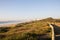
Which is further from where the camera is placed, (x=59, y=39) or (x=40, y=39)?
(x=40, y=39)

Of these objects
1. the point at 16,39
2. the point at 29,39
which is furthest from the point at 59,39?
the point at 16,39

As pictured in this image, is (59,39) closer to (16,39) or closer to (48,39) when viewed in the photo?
(48,39)

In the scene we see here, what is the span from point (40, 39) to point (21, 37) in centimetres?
274

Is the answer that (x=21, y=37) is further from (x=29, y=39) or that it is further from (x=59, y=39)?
(x=59, y=39)

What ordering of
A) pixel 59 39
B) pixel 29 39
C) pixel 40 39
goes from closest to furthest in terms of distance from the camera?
pixel 29 39 < pixel 59 39 < pixel 40 39

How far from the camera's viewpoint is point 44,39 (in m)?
21.7

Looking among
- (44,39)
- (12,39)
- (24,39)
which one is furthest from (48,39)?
(12,39)

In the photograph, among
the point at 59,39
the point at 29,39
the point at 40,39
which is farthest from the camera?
the point at 40,39

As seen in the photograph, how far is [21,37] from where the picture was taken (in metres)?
19.9

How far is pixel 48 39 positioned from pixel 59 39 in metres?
1.58

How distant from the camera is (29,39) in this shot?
18.8 m

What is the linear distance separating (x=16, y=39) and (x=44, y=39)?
4.14 meters

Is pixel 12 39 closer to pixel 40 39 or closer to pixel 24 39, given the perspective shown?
pixel 24 39

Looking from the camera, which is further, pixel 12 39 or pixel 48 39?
pixel 48 39
